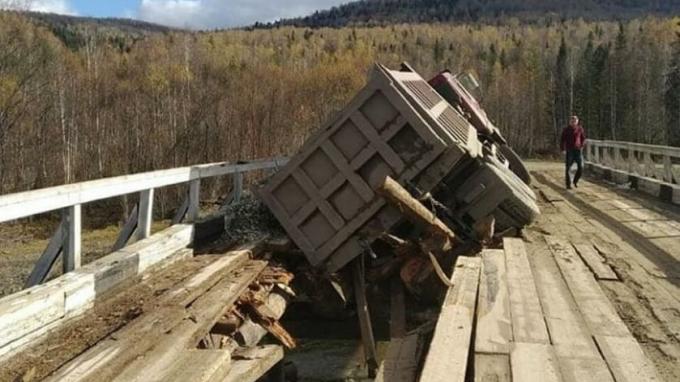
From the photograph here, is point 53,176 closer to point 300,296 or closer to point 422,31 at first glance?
point 300,296

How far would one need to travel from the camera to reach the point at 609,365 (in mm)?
4219

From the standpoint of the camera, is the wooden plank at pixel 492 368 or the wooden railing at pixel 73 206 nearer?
the wooden plank at pixel 492 368

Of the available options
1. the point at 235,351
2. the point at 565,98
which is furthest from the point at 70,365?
the point at 565,98

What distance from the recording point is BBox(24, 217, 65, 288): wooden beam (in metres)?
5.47

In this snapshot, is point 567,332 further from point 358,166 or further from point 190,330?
point 358,166

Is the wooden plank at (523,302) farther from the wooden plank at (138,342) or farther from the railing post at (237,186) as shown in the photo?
the railing post at (237,186)

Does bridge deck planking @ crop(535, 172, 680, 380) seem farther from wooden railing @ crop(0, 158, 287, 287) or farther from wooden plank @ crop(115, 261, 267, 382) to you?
wooden railing @ crop(0, 158, 287, 287)

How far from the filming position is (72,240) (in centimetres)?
586

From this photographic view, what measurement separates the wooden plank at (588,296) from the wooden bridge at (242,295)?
16 mm

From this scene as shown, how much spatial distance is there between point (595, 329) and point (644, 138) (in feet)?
217

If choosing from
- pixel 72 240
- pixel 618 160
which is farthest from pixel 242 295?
pixel 618 160

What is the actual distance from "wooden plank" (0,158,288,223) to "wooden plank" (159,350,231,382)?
1614 millimetres

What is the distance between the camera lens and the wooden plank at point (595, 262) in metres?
6.88

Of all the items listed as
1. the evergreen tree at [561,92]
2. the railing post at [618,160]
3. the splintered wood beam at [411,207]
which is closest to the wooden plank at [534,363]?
the splintered wood beam at [411,207]
